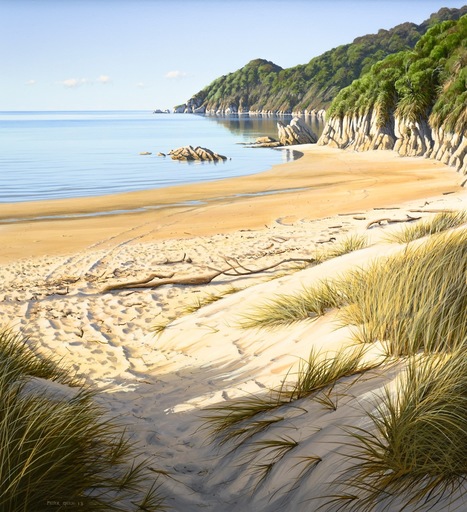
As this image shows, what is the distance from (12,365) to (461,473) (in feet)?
10.4

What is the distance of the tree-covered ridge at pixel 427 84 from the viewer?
26.5 m

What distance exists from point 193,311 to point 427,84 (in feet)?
92.7

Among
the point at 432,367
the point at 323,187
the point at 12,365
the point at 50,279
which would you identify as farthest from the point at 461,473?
the point at 323,187

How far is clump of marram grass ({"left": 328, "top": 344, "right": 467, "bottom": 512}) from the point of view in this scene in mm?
2752

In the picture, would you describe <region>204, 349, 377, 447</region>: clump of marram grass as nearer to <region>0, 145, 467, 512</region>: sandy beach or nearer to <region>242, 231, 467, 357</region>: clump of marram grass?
<region>0, 145, 467, 512</region>: sandy beach

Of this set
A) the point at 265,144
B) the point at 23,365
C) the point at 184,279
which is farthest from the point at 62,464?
the point at 265,144

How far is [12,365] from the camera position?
4.47 meters

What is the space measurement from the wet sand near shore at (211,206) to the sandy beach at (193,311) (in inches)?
3.7

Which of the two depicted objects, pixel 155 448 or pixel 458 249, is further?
pixel 458 249

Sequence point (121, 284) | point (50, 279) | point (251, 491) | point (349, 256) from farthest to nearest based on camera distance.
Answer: point (50, 279), point (121, 284), point (349, 256), point (251, 491)

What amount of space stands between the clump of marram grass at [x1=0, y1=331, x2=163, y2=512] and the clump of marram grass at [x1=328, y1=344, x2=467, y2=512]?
3.38ft

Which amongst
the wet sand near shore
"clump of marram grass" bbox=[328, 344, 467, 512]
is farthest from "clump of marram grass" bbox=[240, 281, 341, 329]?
the wet sand near shore

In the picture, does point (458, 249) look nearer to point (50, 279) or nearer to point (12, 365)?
point (12, 365)

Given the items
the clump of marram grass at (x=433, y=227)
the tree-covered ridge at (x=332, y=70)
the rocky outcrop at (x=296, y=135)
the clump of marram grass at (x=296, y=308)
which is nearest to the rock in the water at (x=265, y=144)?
the rocky outcrop at (x=296, y=135)
